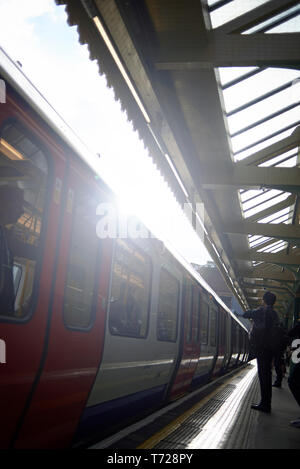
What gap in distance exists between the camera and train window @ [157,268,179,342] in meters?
5.16

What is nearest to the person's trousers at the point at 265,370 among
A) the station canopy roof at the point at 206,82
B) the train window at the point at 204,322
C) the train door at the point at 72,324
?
the train window at the point at 204,322

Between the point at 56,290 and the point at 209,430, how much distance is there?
2.62 metres

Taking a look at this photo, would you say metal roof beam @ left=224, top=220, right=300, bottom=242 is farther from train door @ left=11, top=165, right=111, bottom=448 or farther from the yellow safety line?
train door @ left=11, top=165, right=111, bottom=448

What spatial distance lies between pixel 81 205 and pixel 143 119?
7.83 ft

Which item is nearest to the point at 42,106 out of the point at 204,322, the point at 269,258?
the point at 204,322

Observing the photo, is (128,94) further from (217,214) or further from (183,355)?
(217,214)

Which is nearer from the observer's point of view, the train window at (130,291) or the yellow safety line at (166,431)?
the yellow safety line at (166,431)

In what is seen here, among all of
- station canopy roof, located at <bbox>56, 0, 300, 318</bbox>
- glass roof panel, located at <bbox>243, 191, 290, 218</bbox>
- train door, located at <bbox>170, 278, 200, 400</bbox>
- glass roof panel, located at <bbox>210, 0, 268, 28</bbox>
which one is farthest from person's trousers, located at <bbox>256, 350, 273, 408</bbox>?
glass roof panel, located at <bbox>243, 191, 290, 218</bbox>

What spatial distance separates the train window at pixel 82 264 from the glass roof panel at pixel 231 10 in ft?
7.95

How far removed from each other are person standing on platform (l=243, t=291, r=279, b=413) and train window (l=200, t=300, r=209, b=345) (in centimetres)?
251

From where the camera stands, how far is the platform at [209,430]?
3.61m

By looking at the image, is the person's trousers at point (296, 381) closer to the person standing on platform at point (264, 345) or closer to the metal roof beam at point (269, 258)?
the person standing on platform at point (264, 345)
